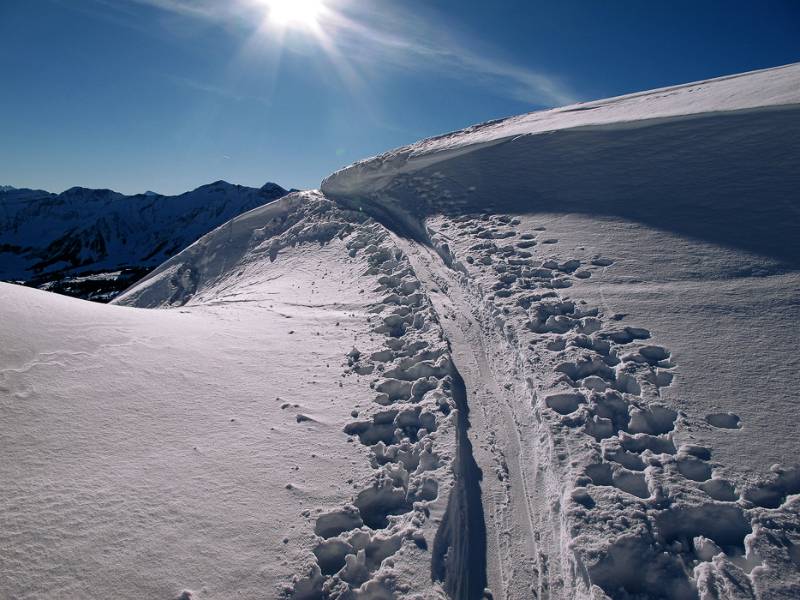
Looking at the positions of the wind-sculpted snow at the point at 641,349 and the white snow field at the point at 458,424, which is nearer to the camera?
the white snow field at the point at 458,424

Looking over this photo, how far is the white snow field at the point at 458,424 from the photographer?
3.17 m

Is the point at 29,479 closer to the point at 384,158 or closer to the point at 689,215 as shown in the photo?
the point at 689,215

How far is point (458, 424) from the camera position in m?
4.99

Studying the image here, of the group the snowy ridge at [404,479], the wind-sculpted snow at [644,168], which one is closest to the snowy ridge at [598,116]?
the wind-sculpted snow at [644,168]

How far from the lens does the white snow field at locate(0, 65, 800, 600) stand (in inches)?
125

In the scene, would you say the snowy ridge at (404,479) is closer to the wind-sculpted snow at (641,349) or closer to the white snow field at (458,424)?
the white snow field at (458,424)

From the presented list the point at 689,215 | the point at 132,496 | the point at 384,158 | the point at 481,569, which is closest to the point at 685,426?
the point at 481,569

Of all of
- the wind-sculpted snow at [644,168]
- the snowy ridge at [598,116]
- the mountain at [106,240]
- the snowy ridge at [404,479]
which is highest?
the mountain at [106,240]

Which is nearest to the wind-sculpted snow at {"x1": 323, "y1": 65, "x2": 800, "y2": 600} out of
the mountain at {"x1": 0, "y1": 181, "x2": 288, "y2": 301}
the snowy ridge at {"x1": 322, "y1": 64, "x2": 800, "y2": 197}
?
the snowy ridge at {"x1": 322, "y1": 64, "x2": 800, "y2": 197}

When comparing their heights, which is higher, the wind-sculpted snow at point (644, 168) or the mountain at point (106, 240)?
the mountain at point (106, 240)

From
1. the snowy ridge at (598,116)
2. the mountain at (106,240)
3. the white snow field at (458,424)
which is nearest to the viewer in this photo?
the white snow field at (458,424)

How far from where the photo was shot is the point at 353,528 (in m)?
3.70

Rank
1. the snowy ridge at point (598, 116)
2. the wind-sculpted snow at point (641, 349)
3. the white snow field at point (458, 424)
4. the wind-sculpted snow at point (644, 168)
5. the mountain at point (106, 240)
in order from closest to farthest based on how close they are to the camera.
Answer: the white snow field at point (458, 424), the wind-sculpted snow at point (641, 349), the wind-sculpted snow at point (644, 168), the snowy ridge at point (598, 116), the mountain at point (106, 240)

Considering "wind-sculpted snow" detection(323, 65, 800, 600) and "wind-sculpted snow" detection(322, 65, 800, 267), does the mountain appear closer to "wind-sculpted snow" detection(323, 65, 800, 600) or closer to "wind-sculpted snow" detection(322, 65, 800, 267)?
"wind-sculpted snow" detection(322, 65, 800, 267)
